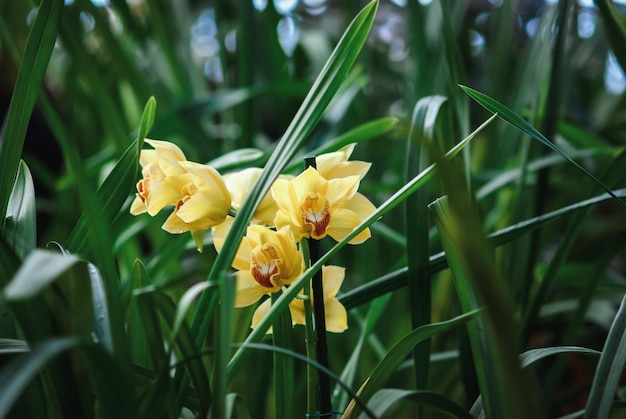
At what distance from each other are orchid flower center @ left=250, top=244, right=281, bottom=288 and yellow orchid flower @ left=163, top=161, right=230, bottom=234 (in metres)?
0.05

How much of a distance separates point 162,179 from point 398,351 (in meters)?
0.22

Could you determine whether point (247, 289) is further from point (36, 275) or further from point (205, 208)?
point (36, 275)

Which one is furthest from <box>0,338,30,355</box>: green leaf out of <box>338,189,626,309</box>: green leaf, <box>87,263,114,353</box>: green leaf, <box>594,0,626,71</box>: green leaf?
<box>594,0,626,71</box>: green leaf

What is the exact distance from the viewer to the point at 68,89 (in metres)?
1.15

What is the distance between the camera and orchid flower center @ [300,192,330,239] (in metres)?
0.41

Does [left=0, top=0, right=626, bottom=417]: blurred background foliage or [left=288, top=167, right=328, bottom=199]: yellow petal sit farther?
[left=0, top=0, right=626, bottom=417]: blurred background foliage

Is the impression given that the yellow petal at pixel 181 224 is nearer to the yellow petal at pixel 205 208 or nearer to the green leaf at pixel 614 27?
the yellow petal at pixel 205 208

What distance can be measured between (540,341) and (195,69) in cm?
90

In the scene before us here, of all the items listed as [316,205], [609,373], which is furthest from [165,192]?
[609,373]

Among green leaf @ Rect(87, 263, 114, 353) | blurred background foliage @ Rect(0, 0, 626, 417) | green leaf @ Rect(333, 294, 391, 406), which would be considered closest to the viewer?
green leaf @ Rect(87, 263, 114, 353)

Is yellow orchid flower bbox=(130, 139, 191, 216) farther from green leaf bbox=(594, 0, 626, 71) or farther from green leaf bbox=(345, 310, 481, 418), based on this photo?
green leaf bbox=(594, 0, 626, 71)

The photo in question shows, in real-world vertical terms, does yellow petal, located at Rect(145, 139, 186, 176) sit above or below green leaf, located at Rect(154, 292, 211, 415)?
above

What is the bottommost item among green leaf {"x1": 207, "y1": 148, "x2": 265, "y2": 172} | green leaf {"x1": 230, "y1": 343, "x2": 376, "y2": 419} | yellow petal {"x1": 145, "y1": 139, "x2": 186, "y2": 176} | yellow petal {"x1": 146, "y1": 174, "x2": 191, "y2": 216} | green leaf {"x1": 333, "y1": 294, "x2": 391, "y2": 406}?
green leaf {"x1": 333, "y1": 294, "x2": 391, "y2": 406}

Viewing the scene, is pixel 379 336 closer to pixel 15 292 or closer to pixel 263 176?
pixel 263 176
